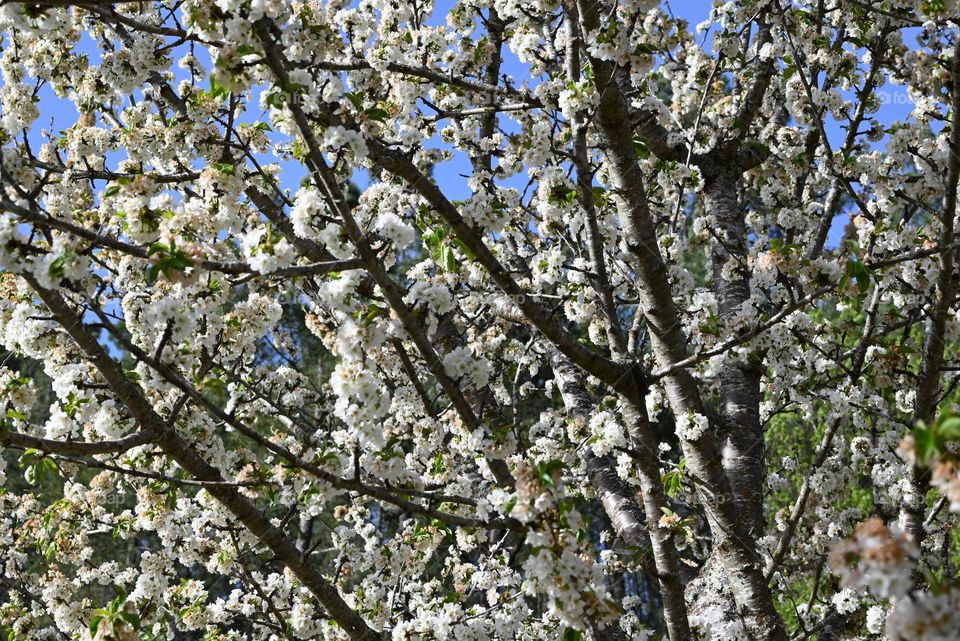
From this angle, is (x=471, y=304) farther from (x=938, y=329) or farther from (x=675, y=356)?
(x=938, y=329)

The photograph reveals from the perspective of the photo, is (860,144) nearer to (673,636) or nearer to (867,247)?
(867,247)

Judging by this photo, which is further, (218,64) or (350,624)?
(350,624)

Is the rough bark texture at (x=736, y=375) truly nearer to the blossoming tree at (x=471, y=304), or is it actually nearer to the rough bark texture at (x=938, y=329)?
the blossoming tree at (x=471, y=304)

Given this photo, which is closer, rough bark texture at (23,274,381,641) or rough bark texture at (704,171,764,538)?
rough bark texture at (23,274,381,641)

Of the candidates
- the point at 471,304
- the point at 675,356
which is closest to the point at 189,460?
the point at 675,356

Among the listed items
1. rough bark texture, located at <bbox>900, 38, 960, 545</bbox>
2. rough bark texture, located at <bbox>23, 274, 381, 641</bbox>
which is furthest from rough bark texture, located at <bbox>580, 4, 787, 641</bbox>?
rough bark texture, located at <bbox>23, 274, 381, 641</bbox>

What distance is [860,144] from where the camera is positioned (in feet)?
18.2

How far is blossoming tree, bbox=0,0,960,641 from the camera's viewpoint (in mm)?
2629

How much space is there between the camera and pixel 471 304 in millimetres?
6094

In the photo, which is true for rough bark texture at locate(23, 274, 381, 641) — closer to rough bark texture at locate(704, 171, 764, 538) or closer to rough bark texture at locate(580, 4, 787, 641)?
rough bark texture at locate(580, 4, 787, 641)

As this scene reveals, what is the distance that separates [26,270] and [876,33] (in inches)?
182

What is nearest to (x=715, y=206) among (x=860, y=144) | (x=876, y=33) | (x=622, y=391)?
(x=860, y=144)

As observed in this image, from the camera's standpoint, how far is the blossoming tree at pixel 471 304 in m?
2.63

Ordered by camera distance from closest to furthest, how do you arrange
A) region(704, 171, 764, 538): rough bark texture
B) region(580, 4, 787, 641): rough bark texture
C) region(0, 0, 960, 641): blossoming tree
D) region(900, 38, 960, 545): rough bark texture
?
1. region(0, 0, 960, 641): blossoming tree
2. region(900, 38, 960, 545): rough bark texture
3. region(580, 4, 787, 641): rough bark texture
4. region(704, 171, 764, 538): rough bark texture
